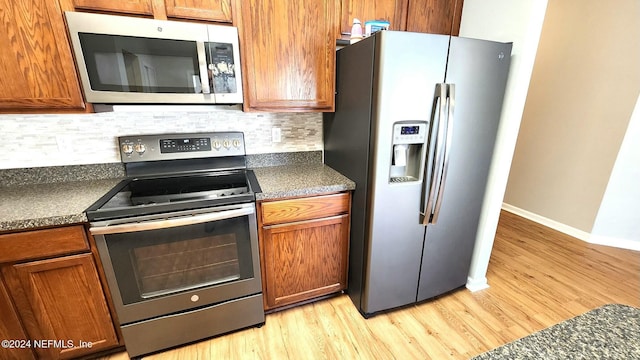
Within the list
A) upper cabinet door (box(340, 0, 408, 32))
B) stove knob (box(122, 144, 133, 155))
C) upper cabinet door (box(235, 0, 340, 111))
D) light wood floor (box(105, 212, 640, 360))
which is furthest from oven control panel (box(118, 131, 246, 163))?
light wood floor (box(105, 212, 640, 360))

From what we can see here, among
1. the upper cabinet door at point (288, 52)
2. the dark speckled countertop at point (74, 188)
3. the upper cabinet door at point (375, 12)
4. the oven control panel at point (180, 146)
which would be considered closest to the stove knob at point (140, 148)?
the oven control panel at point (180, 146)

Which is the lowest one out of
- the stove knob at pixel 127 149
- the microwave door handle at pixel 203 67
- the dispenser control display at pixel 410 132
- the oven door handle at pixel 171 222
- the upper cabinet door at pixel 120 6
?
the oven door handle at pixel 171 222

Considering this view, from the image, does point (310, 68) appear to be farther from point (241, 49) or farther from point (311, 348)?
point (311, 348)

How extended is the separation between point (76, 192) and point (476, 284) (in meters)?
2.65

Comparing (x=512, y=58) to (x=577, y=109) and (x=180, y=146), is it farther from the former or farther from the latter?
(x=180, y=146)

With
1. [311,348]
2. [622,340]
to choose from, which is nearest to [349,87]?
[622,340]

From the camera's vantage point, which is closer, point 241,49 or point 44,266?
point 44,266

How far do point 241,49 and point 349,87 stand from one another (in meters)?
0.63

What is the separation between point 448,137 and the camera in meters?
1.41

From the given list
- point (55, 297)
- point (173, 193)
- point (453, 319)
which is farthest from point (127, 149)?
point (453, 319)

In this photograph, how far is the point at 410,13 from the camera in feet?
5.60

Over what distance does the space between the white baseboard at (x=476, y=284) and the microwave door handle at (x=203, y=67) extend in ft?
7.19

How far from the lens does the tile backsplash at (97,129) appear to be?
1.51 meters

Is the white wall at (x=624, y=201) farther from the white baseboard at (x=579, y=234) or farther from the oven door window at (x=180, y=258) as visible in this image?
the oven door window at (x=180, y=258)
